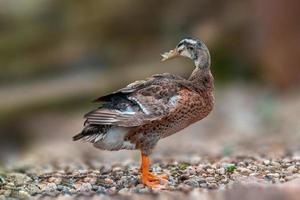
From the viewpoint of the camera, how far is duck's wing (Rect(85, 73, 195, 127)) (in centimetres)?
638

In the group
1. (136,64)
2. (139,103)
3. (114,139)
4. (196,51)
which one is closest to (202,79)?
(196,51)

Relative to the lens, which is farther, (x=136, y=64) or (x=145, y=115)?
(x=136, y=64)

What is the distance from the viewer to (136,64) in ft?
67.8

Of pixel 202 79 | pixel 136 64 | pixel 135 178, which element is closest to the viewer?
pixel 202 79

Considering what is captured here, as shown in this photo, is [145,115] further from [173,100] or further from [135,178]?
[135,178]

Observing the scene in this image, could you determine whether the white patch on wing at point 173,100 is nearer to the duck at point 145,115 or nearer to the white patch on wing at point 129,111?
the duck at point 145,115

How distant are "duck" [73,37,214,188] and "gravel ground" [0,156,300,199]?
0.28 metres

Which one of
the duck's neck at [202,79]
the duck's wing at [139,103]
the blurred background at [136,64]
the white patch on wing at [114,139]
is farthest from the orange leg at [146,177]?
the blurred background at [136,64]

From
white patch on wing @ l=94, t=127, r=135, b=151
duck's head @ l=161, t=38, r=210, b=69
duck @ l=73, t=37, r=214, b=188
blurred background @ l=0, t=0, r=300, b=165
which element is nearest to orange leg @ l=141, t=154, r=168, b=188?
duck @ l=73, t=37, r=214, b=188

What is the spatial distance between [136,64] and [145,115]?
14.3 metres

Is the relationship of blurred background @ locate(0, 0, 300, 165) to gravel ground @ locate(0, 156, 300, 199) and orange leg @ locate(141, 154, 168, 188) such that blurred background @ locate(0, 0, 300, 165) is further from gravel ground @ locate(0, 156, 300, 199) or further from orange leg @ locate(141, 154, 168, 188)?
orange leg @ locate(141, 154, 168, 188)

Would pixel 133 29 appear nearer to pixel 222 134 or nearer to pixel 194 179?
pixel 222 134

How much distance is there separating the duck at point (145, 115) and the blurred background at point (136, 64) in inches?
181

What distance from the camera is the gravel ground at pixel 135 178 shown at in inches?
253
